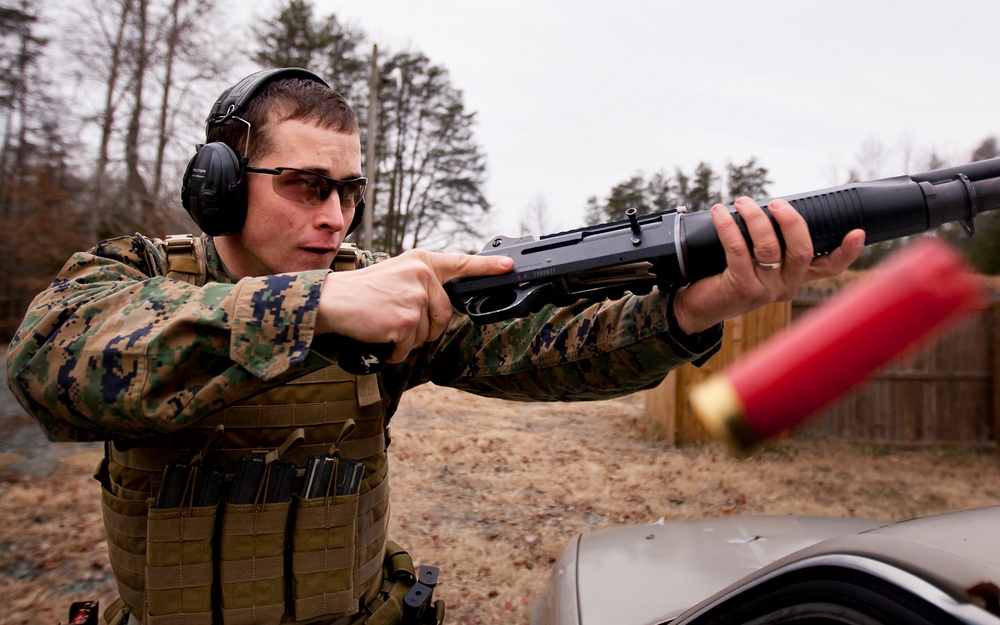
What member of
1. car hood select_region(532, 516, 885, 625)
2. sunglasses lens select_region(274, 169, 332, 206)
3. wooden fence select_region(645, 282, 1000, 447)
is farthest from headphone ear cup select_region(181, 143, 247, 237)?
wooden fence select_region(645, 282, 1000, 447)

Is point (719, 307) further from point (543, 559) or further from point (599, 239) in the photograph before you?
point (543, 559)

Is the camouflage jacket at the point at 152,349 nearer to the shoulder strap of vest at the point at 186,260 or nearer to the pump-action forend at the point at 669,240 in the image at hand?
the shoulder strap of vest at the point at 186,260

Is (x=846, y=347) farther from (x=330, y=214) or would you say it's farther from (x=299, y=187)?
(x=299, y=187)

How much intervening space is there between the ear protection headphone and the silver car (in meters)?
1.71

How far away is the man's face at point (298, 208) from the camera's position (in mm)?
2072

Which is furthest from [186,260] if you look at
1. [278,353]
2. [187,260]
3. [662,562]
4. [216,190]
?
[662,562]

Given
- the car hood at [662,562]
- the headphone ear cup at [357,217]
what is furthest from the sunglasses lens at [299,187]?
the car hood at [662,562]

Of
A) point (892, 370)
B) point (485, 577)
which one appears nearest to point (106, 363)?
point (485, 577)

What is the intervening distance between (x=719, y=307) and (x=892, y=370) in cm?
875

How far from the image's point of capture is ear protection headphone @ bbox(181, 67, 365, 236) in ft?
6.60

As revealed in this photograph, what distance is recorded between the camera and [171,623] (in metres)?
1.92

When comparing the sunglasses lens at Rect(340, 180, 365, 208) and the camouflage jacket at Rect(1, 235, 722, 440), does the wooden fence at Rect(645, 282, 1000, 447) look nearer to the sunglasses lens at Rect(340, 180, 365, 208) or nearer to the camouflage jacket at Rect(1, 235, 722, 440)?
the sunglasses lens at Rect(340, 180, 365, 208)

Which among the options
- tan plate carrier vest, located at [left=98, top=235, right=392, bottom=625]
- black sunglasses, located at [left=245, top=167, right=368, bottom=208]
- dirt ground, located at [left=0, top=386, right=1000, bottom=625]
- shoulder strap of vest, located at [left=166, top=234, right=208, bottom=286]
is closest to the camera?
tan plate carrier vest, located at [left=98, top=235, right=392, bottom=625]

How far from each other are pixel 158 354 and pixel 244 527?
0.82 m
